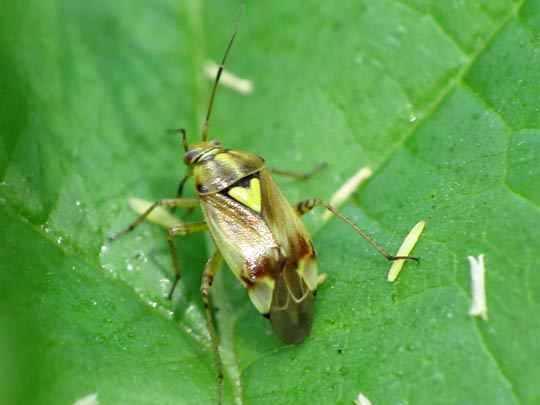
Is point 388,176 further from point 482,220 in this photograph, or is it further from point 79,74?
point 79,74

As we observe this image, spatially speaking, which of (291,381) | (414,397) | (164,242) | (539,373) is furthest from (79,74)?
(539,373)

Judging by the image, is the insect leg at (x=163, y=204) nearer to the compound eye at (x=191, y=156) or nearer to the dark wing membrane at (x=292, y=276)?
the compound eye at (x=191, y=156)

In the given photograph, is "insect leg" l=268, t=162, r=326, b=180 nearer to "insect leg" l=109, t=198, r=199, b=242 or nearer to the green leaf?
the green leaf

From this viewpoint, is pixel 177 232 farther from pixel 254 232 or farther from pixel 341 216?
pixel 341 216

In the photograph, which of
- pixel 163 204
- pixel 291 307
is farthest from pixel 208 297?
pixel 163 204

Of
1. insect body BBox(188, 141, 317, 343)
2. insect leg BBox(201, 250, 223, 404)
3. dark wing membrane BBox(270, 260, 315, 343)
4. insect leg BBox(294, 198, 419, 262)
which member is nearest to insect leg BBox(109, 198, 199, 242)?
insect body BBox(188, 141, 317, 343)

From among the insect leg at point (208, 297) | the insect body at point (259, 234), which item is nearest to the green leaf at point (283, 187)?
the insect leg at point (208, 297)

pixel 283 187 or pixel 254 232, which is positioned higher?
pixel 254 232
